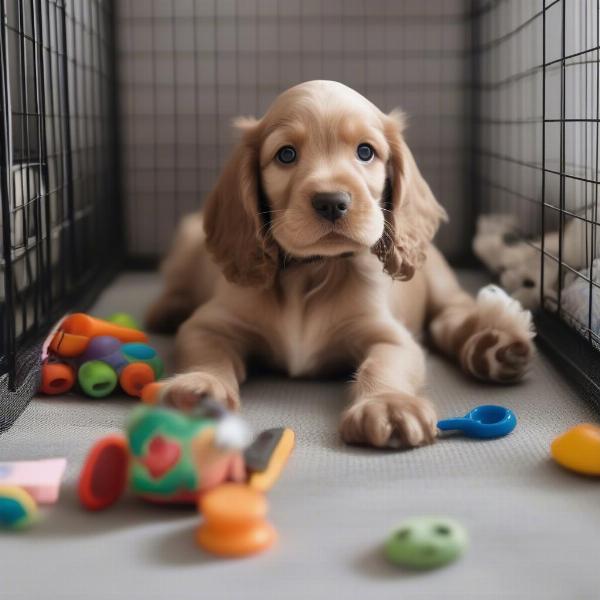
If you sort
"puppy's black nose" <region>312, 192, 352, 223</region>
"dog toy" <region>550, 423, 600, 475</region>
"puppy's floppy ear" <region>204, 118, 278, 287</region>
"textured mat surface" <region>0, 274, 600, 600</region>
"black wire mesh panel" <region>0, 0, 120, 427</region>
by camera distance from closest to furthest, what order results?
"textured mat surface" <region>0, 274, 600, 600</region> < "dog toy" <region>550, 423, 600, 475</region> < "puppy's black nose" <region>312, 192, 352, 223</region> < "black wire mesh panel" <region>0, 0, 120, 427</region> < "puppy's floppy ear" <region>204, 118, 278, 287</region>

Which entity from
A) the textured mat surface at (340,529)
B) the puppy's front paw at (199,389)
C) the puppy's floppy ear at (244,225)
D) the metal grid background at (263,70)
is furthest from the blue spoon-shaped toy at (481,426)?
the metal grid background at (263,70)

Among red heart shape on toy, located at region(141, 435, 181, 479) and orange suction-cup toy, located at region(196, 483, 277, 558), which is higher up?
red heart shape on toy, located at region(141, 435, 181, 479)

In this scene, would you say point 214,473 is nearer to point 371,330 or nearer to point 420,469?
point 420,469

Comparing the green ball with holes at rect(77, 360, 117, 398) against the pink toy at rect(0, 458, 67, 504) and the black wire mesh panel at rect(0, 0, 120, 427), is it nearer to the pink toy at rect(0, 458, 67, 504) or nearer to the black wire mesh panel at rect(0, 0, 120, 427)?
the black wire mesh panel at rect(0, 0, 120, 427)

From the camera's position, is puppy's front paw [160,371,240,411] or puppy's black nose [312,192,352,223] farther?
puppy's black nose [312,192,352,223]

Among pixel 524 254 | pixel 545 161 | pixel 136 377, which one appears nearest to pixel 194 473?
pixel 136 377

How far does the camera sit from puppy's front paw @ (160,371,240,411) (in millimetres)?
1796

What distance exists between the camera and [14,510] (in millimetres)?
1372

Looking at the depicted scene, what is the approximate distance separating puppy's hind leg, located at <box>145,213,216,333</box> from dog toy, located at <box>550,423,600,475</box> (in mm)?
1450

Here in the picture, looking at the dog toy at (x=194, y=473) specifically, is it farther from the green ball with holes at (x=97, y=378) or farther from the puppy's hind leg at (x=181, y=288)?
the puppy's hind leg at (x=181, y=288)

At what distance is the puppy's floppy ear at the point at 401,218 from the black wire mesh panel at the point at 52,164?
0.89 metres

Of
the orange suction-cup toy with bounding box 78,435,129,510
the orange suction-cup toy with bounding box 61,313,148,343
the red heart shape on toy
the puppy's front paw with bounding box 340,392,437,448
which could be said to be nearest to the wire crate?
the orange suction-cup toy with bounding box 61,313,148,343

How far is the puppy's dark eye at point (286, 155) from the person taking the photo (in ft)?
6.87

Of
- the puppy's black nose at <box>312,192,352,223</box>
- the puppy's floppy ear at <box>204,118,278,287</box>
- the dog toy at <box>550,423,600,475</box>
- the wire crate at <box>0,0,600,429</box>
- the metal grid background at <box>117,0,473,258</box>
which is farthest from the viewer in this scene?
the metal grid background at <box>117,0,473,258</box>
